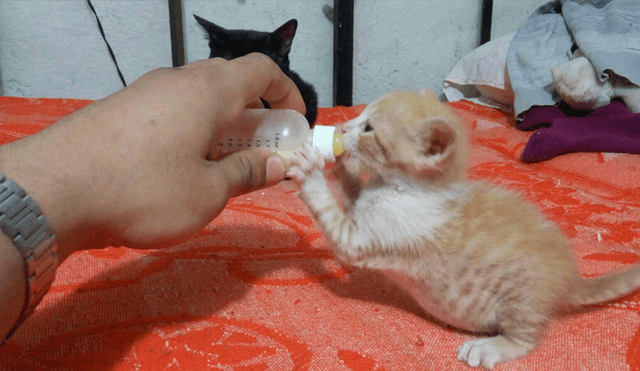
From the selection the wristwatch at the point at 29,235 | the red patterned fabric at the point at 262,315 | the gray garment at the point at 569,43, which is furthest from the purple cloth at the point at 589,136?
the wristwatch at the point at 29,235

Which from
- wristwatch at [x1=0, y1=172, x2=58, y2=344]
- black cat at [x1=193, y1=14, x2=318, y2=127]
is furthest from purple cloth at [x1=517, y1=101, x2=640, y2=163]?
wristwatch at [x1=0, y1=172, x2=58, y2=344]

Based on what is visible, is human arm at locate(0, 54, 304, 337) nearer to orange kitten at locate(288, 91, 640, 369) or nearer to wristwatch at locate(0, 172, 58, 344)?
wristwatch at locate(0, 172, 58, 344)

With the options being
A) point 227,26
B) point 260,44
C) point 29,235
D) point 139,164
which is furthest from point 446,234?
point 227,26

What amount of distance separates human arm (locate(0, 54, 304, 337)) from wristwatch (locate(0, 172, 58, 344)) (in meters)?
0.01

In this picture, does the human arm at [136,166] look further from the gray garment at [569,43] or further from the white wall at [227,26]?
the white wall at [227,26]

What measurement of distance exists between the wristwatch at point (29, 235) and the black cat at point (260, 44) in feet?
5.20

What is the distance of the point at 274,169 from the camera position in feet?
2.63

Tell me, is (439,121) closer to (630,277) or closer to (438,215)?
(438,215)

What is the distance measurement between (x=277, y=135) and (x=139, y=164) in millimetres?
346

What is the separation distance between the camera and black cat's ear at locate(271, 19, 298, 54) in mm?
2170

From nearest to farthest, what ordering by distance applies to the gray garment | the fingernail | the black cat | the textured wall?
1. the fingernail
2. the gray garment
3. the black cat
4. the textured wall

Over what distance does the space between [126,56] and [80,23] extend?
30cm

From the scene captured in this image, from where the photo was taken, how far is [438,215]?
81 centimetres

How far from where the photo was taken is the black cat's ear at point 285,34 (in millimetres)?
2170
